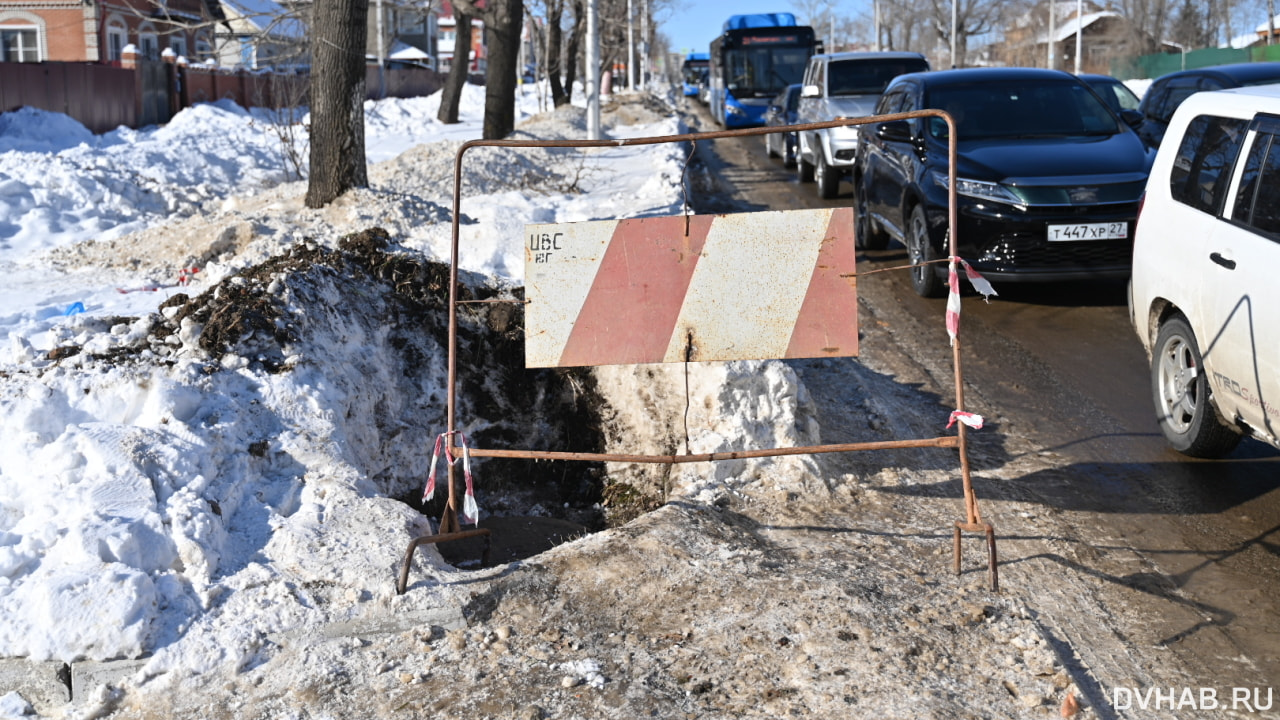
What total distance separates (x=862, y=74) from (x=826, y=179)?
2.33m

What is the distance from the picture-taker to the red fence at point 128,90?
23.0m

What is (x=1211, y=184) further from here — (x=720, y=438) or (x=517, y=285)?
(x=517, y=285)

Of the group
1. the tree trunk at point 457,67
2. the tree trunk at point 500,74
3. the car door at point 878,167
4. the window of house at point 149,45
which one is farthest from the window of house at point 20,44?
the car door at point 878,167

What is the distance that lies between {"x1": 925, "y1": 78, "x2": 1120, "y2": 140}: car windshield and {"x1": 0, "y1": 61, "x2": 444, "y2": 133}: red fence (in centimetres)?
1073

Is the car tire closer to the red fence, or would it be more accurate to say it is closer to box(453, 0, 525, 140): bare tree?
box(453, 0, 525, 140): bare tree

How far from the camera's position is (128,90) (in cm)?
2702

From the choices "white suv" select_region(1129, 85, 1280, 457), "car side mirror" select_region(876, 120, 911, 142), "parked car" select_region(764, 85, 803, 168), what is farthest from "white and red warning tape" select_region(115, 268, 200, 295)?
"parked car" select_region(764, 85, 803, 168)

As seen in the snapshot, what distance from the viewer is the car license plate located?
870 centimetres

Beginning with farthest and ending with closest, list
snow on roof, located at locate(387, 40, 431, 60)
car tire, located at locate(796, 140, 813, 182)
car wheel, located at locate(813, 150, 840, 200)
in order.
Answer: snow on roof, located at locate(387, 40, 431, 60)
car tire, located at locate(796, 140, 813, 182)
car wheel, located at locate(813, 150, 840, 200)

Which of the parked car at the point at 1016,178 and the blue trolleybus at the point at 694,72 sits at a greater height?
the blue trolleybus at the point at 694,72

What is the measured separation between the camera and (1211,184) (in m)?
5.57

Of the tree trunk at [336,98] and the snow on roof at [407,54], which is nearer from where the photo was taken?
the tree trunk at [336,98]

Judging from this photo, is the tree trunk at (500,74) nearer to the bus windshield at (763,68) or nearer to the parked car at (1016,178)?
the parked car at (1016,178)

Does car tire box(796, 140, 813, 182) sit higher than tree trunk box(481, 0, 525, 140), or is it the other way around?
tree trunk box(481, 0, 525, 140)
